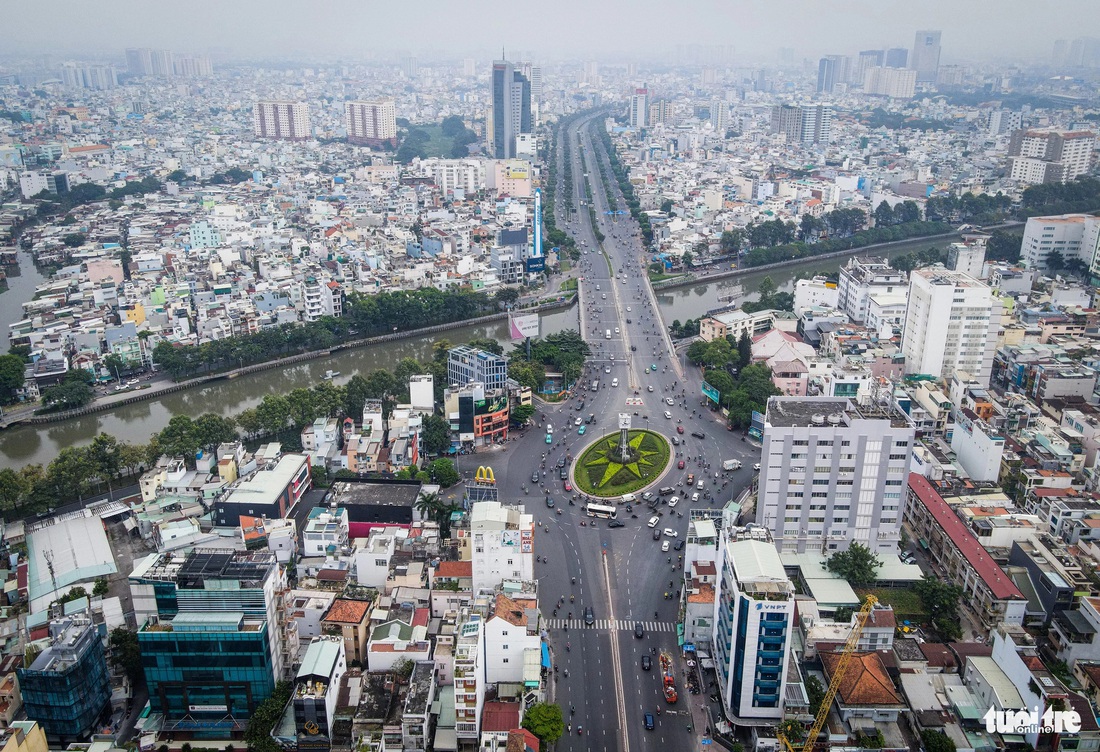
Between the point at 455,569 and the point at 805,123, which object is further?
the point at 805,123

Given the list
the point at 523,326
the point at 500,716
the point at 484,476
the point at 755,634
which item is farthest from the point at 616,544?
the point at 523,326

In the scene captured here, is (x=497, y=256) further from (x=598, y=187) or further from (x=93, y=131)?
(x=93, y=131)

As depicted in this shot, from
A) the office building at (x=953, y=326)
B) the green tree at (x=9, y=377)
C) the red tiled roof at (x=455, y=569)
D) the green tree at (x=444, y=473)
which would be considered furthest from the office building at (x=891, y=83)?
the red tiled roof at (x=455, y=569)

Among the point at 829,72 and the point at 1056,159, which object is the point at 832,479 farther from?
the point at 829,72

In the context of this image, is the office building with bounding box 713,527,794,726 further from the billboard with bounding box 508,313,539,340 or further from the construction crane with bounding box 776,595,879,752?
the billboard with bounding box 508,313,539,340

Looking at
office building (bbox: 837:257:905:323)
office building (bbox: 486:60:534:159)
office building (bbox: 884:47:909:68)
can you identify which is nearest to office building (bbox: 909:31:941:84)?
office building (bbox: 884:47:909:68)

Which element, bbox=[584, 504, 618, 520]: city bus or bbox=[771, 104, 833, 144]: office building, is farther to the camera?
bbox=[771, 104, 833, 144]: office building
